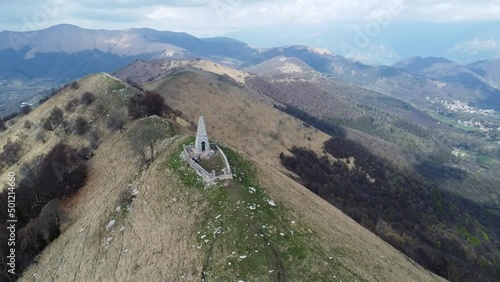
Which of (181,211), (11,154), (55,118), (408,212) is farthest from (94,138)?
(408,212)

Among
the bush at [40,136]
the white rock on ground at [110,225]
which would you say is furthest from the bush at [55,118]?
the white rock on ground at [110,225]

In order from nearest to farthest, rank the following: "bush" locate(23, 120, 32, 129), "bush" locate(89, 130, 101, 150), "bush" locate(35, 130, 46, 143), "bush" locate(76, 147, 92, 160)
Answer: "bush" locate(76, 147, 92, 160) → "bush" locate(89, 130, 101, 150) → "bush" locate(35, 130, 46, 143) → "bush" locate(23, 120, 32, 129)

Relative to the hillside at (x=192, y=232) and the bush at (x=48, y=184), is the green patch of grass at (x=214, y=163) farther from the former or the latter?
the bush at (x=48, y=184)

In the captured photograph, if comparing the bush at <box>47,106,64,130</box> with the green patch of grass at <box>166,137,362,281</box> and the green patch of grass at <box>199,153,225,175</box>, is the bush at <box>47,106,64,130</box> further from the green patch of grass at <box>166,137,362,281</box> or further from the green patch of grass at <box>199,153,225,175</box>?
the green patch of grass at <box>166,137,362,281</box>

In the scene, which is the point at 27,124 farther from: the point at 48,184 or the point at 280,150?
the point at 280,150

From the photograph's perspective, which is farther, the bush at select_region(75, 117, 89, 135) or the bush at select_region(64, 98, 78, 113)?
the bush at select_region(64, 98, 78, 113)

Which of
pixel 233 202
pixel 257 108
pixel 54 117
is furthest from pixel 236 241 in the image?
pixel 257 108

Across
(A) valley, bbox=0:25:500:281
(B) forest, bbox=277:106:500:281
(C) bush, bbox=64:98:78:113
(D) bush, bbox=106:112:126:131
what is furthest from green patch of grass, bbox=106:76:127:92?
(B) forest, bbox=277:106:500:281
